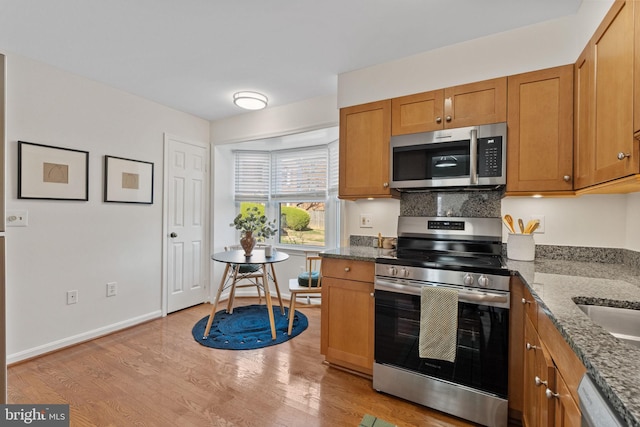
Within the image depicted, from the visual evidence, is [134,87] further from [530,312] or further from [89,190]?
[530,312]

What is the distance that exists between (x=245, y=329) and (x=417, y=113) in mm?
2585

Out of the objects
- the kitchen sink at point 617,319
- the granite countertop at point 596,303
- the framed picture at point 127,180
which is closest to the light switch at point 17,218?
the framed picture at point 127,180

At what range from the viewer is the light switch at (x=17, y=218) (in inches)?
91.3

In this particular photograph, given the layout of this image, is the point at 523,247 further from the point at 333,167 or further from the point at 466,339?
the point at 333,167

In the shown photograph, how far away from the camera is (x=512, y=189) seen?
1943mm

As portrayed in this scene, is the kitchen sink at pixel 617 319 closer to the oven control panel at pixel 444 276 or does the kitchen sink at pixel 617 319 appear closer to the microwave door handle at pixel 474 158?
the oven control panel at pixel 444 276

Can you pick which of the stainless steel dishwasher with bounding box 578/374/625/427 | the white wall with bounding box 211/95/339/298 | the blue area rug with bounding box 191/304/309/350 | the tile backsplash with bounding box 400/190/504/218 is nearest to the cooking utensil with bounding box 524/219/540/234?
the tile backsplash with bounding box 400/190/504/218

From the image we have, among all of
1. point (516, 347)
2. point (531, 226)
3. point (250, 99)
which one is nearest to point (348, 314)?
point (516, 347)

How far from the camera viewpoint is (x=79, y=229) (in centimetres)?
273

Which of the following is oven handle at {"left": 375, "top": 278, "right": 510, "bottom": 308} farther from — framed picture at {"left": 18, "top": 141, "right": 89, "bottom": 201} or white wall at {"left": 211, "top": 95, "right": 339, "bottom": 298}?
framed picture at {"left": 18, "top": 141, "right": 89, "bottom": 201}

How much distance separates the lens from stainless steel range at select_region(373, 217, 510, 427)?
1641mm

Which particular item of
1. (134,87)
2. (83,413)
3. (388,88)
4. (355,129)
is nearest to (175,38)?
(134,87)

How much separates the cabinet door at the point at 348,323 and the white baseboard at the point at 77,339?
2.18 m

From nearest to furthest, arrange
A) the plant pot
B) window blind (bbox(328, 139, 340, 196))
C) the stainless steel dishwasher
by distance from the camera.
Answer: the stainless steel dishwasher
the plant pot
window blind (bbox(328, 139, 340, 196))
